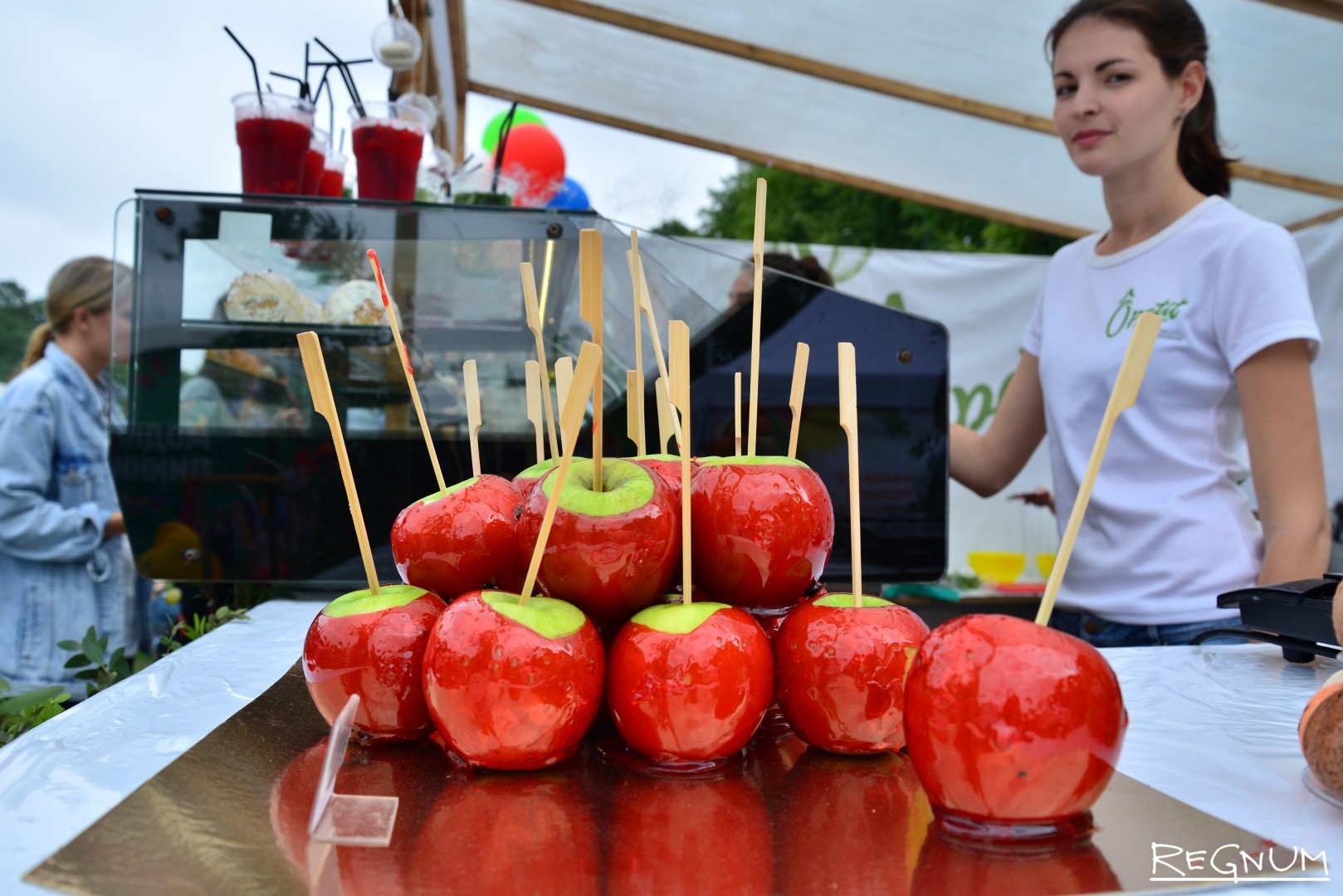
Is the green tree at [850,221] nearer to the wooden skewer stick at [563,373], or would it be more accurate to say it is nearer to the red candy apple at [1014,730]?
the wooden skewer stick at [563,373]

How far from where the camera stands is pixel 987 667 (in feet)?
1.52

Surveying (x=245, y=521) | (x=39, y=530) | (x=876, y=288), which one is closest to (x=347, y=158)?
(x=245, y=521)

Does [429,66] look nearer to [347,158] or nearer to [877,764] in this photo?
[347,158]

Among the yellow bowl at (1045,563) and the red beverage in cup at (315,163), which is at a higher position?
the red beverage in cup at (315,163)

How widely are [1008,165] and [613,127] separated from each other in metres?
2.16

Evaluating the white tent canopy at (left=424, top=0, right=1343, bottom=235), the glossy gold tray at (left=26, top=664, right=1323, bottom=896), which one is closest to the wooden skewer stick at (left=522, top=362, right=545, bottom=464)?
the glossy gold tray at (left=26, top=664, right=1323, bottom=896)

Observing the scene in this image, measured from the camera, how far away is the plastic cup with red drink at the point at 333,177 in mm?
1744

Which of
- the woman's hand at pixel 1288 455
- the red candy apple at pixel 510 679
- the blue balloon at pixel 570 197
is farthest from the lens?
the blue balloon at pixel 570 197

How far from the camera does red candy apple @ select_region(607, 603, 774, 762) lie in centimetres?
53

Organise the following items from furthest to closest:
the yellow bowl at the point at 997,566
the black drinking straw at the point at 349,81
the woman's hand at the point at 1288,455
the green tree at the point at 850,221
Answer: the green tree at the point at 850,221
the yellow bowl at the point at 997,566
the black drinking straw at the point at 349,81
the woman's hand at the point at 1288,455

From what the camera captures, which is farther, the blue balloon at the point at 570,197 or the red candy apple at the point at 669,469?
the blue balloon at the point at 570,197

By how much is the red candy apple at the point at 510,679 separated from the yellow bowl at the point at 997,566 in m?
4.50

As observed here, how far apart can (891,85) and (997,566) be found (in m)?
2.39

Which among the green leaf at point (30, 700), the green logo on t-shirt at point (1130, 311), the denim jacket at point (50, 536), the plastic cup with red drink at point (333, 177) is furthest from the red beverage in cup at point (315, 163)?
the denim jacket at point (50, 536)
